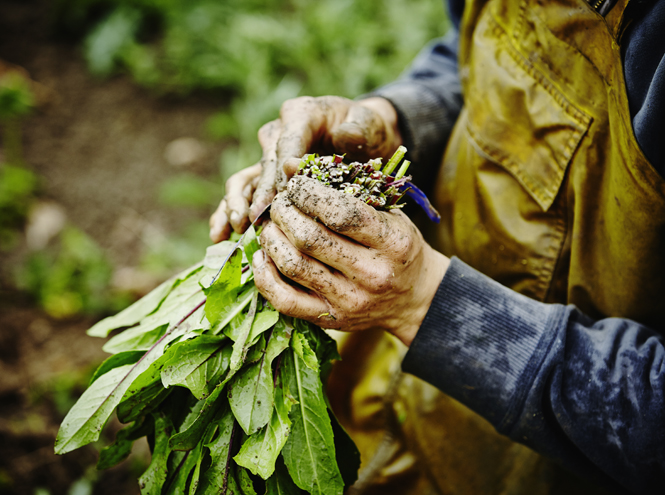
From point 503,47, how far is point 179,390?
1568 mm

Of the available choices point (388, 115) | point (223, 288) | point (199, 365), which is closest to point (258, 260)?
point (223, 288)

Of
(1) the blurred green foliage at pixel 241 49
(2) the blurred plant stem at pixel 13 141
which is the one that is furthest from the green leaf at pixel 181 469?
(2) the blurred plant stem at pixel 13 141

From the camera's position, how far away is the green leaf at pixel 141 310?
1450mm

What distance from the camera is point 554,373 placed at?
1.19 m

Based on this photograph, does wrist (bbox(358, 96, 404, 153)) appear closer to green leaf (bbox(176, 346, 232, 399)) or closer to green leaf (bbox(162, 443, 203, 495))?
green leaf (bbox(176, 346, 232, 399))

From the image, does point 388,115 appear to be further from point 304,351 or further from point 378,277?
point 304,351

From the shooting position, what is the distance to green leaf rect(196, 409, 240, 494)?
120 centimetres

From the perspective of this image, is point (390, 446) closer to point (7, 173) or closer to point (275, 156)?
point (275, 156)

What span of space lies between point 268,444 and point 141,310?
69 centimetres

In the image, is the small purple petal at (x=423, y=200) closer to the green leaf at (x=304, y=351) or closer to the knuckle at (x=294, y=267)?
the knuckle at (x=294, y=267)

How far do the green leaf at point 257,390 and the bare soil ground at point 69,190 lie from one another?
4.96 feet

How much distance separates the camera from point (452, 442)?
1.50m

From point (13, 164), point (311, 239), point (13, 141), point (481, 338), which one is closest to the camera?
point (311, 239)

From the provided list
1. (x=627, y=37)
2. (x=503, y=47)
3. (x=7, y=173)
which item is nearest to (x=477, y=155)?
(x=503, y=47)
